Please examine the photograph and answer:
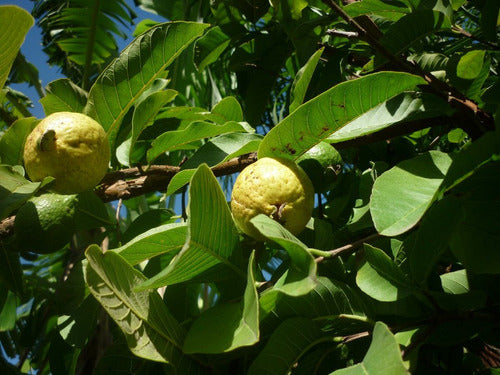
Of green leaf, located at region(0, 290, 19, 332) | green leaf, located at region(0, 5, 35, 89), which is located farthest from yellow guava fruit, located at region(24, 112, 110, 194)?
green leaf, located at region(0, 290, 19, 332)

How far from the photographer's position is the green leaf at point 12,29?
857 mm

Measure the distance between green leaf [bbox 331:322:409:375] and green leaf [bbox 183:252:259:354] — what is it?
19 cm

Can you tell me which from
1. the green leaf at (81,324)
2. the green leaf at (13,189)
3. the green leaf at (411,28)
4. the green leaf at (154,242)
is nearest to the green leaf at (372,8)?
the green leaf at (411,28)

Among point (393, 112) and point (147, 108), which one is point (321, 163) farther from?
point (147, 108)

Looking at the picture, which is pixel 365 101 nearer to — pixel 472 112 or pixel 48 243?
pixel 472 112

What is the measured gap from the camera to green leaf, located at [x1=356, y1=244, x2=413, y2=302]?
31.7 inches

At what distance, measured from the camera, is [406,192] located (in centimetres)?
81

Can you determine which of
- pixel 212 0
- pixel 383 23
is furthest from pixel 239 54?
pixel 383 23

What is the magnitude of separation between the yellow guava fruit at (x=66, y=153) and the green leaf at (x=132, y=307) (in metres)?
0.32

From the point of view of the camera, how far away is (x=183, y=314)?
1.07 m

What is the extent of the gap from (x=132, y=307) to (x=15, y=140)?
0.63m

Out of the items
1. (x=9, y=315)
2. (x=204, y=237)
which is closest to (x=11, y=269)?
(x=204, y=237)

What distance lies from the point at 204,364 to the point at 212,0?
110 centimetres

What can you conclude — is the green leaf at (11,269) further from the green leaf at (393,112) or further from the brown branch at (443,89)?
the brown branch at (443,89)
